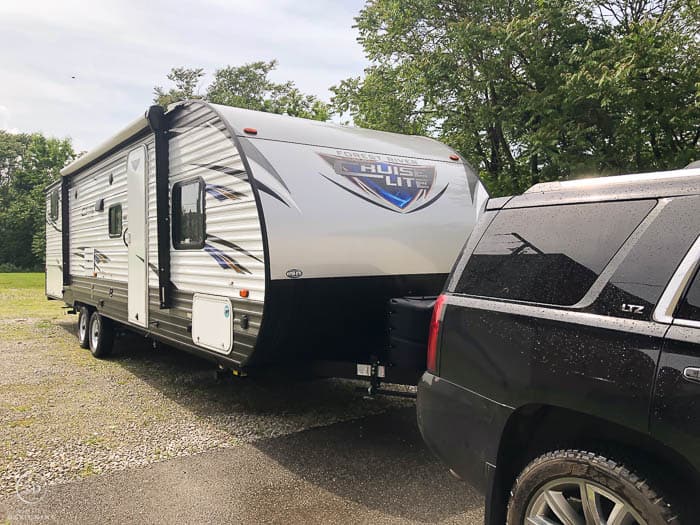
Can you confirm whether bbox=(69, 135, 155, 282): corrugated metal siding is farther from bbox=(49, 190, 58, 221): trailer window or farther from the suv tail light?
the suv tail light

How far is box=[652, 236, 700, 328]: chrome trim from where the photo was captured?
6.59 ft

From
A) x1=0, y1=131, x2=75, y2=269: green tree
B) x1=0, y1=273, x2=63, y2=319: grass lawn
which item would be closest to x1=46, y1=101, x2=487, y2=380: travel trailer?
x1=0, y1=273, x2=63, y2=319: grass lawn

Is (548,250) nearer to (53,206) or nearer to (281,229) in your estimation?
(281,229)

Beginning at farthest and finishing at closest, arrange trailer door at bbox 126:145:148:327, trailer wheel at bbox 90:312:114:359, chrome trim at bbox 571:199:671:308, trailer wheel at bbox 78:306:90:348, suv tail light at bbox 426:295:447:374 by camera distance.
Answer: trailer wheel at bbox 78:306:90:348, trailer wheel at bbox 90:312:114:359, trailer door at bbox 126:145:148:327, suv tail light at bbox 426:295:447:374, chrome trim at bbox 571:199:671:308

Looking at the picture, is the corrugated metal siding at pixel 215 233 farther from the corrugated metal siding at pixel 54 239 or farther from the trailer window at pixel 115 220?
the corrugated metal siding at pixel 54 239

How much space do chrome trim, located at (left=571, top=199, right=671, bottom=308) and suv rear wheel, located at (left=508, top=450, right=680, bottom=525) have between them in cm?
62

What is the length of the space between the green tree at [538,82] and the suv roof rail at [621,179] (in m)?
7.29

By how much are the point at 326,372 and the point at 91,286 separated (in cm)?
549

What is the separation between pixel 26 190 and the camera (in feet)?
146

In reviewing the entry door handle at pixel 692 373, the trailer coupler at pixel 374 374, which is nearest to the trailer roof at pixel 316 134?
the trailer coupler at pixel 374 374

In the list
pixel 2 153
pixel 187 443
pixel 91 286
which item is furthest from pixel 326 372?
pixel 2 153

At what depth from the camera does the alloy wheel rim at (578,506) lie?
2047 mm

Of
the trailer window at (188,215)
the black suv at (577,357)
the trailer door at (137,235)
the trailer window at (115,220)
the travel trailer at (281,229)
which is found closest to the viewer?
the black suv at (577,357)

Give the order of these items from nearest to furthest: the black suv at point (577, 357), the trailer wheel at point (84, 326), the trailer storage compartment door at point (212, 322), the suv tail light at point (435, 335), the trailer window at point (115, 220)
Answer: the black suv at point (577, 357) < the suv tail light at point (435, 335) < the trailer storage compartment door at point (212, 322) < the trailer window at point (115, 220) < the trailer wheel at point (84, 326)
